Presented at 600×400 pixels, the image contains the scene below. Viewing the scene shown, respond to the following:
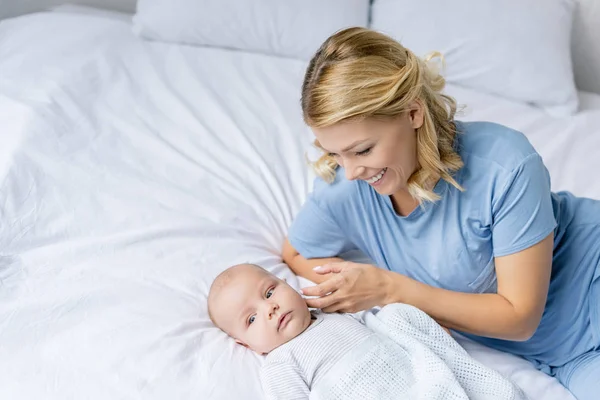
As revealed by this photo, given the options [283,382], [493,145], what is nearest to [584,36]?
[493,145]

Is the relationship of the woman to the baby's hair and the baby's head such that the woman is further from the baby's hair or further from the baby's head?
the baby's hair

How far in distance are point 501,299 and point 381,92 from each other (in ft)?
1.58

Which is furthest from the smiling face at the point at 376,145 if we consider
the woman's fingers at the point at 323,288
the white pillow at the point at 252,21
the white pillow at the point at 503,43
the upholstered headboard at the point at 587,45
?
the upholstered headboard at the point at 587,45

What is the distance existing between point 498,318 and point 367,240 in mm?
344

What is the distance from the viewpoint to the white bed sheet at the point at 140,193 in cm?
133

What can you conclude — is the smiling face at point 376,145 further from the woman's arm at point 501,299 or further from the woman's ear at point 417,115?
the woman's arm at point 501,299

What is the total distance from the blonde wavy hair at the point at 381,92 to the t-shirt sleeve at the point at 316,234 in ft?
0.87

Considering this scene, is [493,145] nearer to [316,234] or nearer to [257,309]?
[316,234]

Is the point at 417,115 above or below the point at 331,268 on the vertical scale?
above

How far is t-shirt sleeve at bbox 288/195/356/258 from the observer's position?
1.58 metres

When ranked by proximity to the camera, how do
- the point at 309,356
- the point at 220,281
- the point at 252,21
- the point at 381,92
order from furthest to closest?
the point at 252,21 → the point at 220,281 → the point at 309,356 → the point at 381,92

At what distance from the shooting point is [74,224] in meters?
1.63

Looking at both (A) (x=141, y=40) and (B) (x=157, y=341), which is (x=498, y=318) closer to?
(B) (x=157, y=341)

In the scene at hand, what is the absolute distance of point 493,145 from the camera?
1.36 m
